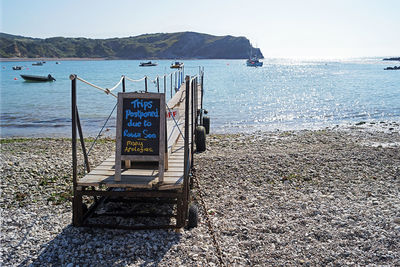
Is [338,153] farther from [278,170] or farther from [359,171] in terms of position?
[278,170]

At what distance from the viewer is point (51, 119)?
86.2 ft

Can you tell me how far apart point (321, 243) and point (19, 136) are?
19.0 meters

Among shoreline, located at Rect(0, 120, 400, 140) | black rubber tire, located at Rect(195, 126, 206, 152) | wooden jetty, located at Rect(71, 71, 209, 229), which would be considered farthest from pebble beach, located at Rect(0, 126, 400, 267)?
shoreline, located at Rect(0, 120, 400, 140)

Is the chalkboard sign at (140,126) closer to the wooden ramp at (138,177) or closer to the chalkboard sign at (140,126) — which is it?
the chalkboard sign at (140,126)

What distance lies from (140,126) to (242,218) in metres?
2.88

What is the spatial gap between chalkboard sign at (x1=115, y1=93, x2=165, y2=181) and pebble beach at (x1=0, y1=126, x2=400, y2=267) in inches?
57.6

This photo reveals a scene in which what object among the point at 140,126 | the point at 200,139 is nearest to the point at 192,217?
the point at 140,126

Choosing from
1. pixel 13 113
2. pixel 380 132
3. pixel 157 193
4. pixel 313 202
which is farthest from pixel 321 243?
pixel 13 113

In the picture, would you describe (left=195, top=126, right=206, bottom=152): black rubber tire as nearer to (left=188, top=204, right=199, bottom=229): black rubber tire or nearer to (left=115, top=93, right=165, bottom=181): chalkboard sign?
(left=188, top=204, right=199, bottom=229): black rubber tire

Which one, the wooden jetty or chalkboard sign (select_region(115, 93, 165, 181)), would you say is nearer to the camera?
the wooden jetty

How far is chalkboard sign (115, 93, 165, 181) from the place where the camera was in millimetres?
6438

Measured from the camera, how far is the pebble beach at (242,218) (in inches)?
231

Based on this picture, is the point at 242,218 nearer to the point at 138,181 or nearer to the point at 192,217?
the point at 192,217

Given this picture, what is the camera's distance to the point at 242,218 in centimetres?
743
